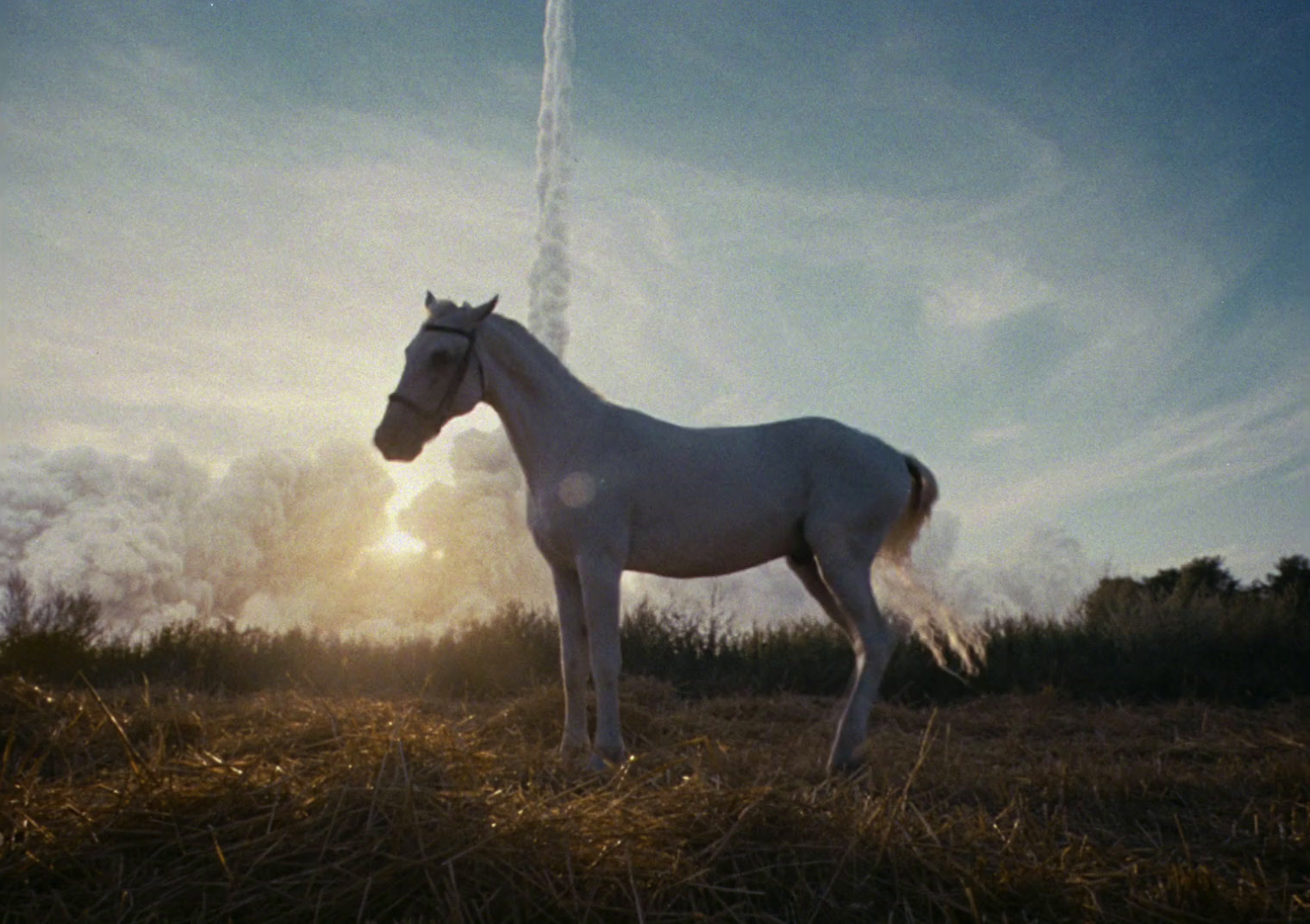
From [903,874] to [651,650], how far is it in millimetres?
7213

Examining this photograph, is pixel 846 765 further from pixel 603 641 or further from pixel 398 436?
pixel 398 436

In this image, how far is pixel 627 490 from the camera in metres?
4.21

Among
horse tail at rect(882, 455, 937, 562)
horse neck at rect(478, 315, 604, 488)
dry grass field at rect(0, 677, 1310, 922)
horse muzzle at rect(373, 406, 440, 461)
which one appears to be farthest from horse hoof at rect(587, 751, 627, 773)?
horse tail at rect(882, 455, 937, 562)

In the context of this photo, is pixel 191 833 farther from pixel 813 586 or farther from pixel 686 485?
pixel 813 586

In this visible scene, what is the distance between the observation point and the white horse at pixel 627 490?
4129mm

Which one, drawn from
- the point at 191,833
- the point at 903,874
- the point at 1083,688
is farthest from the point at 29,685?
the point at 1083,688

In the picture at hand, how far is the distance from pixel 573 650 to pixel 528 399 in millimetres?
1186

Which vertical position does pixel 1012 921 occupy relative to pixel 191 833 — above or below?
below

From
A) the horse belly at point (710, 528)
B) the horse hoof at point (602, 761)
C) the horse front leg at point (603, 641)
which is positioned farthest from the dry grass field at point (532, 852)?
the horse belly at point (710, 528)

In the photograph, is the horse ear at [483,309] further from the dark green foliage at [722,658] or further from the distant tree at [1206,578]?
the distant tree at [1206,578]

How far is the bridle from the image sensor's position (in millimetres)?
4230

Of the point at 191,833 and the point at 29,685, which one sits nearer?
the point at 191,833

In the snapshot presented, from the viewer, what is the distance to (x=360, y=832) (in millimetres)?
2021

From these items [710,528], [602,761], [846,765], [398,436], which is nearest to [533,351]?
[398,436]
